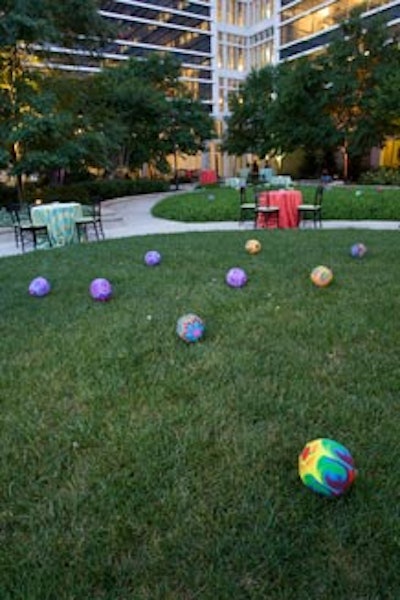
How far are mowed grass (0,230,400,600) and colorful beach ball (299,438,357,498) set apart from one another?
6 cm

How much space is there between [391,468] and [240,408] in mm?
873

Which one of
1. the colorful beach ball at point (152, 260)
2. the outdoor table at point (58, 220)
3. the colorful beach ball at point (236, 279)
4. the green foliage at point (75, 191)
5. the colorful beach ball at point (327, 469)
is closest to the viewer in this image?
the colorful beach ball at point (327, 469)

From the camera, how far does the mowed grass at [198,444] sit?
5.68ft

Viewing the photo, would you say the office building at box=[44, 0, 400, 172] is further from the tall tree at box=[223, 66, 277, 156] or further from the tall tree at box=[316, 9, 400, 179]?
the tall tree at box=[316, 9, 400, 179]

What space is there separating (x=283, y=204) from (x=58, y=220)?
16.4 ft

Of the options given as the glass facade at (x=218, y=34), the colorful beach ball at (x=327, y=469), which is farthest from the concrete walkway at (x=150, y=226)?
the glass facade at (x=218, y=34)

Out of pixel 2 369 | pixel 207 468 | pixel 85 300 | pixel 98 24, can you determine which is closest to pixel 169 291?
pixel 85 300

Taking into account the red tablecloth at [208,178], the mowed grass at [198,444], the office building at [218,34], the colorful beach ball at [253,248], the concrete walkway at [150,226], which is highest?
the office building at [218,34]

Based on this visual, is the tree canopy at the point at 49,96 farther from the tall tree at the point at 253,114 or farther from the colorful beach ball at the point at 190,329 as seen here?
the tall tree at the point at 253,114

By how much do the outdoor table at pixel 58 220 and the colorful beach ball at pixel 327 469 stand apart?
8112 mm

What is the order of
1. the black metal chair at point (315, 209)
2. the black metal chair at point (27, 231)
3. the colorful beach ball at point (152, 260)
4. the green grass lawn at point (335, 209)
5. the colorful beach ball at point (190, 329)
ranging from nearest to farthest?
the colorful beach ball at point (190, 329), the colorful beach ball at point (152, 260), the black metal chair at point (27, 231), the black metal chair at point (315, 209), the green grass lawn at point (335, 209)

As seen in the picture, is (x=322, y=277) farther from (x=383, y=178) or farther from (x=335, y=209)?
(x=383, y=178)

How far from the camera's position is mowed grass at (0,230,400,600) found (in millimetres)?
1730

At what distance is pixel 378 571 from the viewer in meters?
1.70
